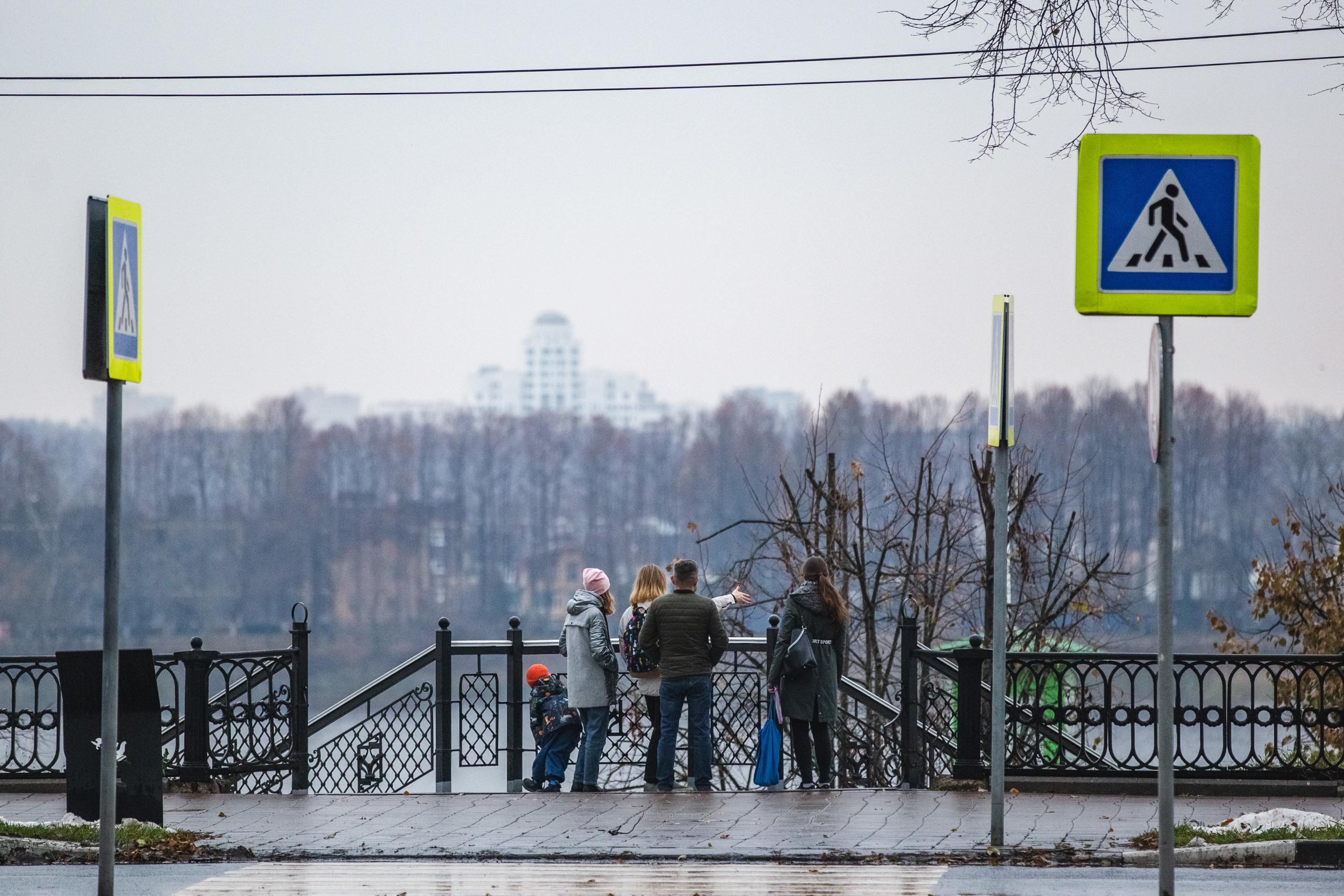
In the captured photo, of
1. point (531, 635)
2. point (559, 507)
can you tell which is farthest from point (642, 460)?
point (531, 635)

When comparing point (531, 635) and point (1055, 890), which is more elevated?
point (1055, 890)

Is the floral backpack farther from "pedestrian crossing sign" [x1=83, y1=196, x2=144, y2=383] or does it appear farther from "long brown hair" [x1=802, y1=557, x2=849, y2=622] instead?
"pedestrian crossing sign" [x1=83, y1=196, x2=144, y2=383]

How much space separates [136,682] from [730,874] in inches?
159

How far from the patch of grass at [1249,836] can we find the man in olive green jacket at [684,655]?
3707mm

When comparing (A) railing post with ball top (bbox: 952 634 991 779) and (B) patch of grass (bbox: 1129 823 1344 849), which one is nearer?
(B) patch of grass (bbox: 1129 823 1344 849)

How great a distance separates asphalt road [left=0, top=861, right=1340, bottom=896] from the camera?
23.7 feet

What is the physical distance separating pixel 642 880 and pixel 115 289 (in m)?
3.87

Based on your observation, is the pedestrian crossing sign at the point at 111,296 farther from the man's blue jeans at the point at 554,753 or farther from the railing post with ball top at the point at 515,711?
the man's blue jeans at the point at 554,753

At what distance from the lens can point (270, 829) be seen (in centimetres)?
946

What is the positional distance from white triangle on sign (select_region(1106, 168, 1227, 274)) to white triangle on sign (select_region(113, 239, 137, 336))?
4.13 meters

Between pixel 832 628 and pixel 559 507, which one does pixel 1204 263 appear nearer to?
pixel 832 628

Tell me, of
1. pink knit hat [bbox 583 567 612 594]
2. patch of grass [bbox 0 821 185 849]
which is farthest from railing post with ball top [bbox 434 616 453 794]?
patch of grass [bbox 0 821 185 849]

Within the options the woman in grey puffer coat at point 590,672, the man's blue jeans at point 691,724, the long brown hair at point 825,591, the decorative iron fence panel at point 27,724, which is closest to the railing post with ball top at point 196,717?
the decorative iron fence panel at point 27,724

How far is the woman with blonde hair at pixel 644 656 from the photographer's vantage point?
11.5 metres
